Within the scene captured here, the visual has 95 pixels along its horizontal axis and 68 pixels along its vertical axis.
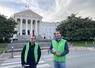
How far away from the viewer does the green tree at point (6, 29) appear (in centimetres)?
5781

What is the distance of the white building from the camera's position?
8931 cm

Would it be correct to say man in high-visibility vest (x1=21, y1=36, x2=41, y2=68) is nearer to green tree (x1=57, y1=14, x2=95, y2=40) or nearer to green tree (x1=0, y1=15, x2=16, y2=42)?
green tree (x1=0, y1=15, x2=16, y2=42)

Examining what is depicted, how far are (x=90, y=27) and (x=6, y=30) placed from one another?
85.9ft

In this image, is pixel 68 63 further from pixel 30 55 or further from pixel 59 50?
pixel 30 55

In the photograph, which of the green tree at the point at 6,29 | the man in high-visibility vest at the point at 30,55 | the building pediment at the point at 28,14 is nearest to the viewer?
the man in high-visibility vest at the point at 30,55

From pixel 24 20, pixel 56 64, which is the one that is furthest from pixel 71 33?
pixel 56 64

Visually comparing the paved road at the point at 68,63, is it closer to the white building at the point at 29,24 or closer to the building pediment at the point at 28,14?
the white building at the point at 29,24

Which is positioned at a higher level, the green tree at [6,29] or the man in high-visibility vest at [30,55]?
the green tree at [6,29]

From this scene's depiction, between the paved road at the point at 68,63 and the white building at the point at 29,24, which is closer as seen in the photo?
the paved road at the point at 68,63

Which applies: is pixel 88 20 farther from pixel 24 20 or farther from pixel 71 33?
pixel 24 20

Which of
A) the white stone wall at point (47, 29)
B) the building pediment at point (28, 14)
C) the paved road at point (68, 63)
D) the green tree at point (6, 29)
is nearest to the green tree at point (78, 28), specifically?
the green tree at point (6, 29)

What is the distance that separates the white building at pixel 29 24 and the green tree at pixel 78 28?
16.7 metres

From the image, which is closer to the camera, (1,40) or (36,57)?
(36,57)

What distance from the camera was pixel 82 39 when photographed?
235 ft
